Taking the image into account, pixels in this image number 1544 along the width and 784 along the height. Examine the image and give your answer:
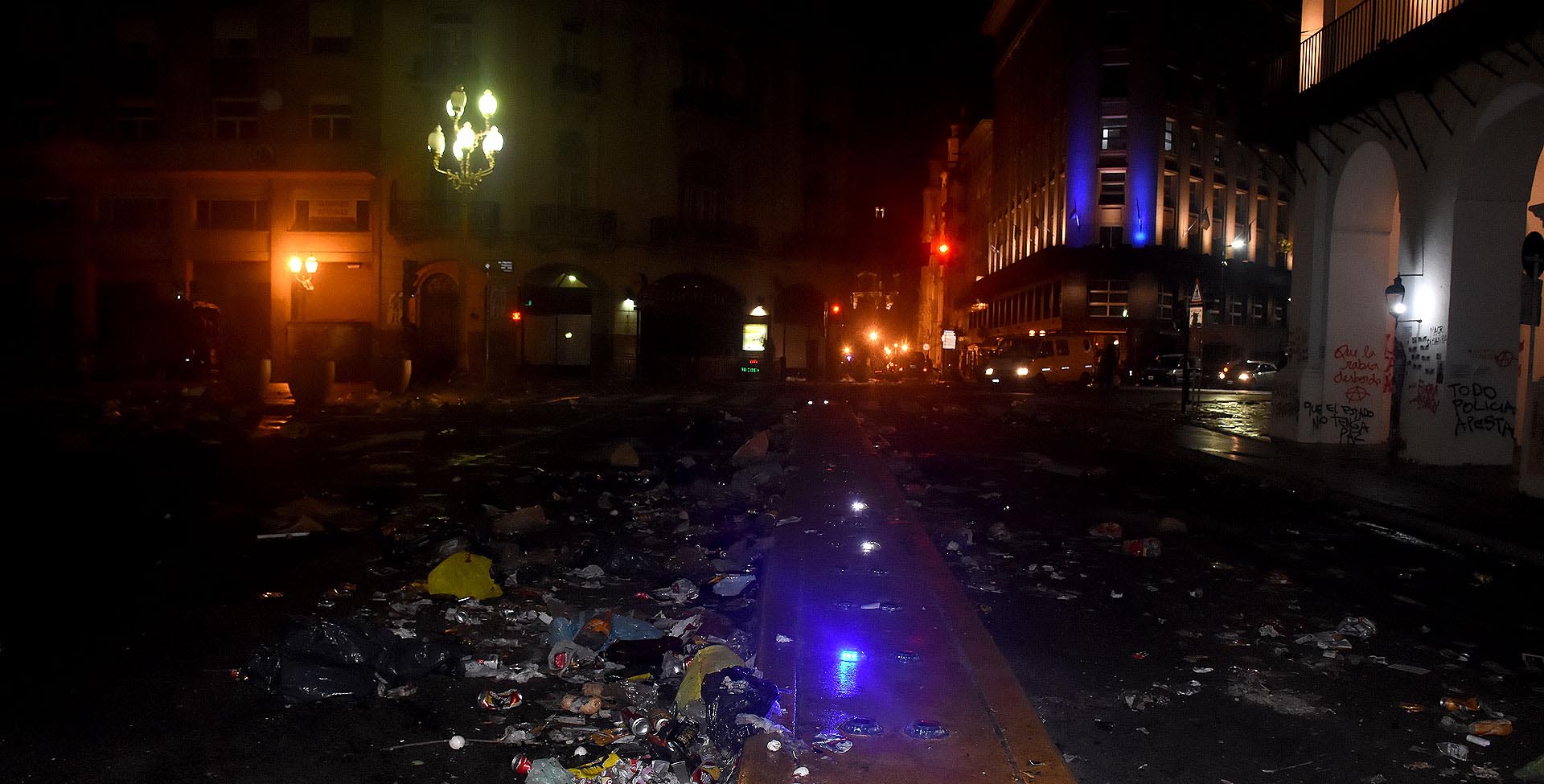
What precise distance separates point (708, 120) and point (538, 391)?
1652 centimetres

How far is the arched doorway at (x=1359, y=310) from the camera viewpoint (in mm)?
16688

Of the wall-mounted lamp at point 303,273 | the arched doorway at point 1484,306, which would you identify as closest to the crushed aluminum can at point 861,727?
the arched doorway at point 1484,306

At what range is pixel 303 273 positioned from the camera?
39.2 meters

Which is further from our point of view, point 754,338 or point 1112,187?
point 1112,187

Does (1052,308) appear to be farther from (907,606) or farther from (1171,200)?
(907,606)

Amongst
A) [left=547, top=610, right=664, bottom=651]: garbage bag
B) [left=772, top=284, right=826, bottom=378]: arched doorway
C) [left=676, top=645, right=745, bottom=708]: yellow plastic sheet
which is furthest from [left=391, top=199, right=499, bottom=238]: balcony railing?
[left=676, top=645, right=745, bottom=708]: yellow plastic sheet

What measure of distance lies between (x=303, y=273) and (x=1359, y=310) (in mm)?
36462

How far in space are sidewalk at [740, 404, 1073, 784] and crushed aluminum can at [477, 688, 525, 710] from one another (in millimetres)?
1083

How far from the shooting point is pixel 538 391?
31172 mm

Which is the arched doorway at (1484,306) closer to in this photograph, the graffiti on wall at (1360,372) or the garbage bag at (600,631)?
the graffiti on wall at (1360,372)

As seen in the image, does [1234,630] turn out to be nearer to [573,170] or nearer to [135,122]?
[573,170]

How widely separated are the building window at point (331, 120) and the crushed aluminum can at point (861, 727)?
134 ft

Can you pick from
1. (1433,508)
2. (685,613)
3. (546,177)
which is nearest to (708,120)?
(546,177)

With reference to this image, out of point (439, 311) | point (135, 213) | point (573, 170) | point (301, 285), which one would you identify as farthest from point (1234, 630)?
point (135, 213)
